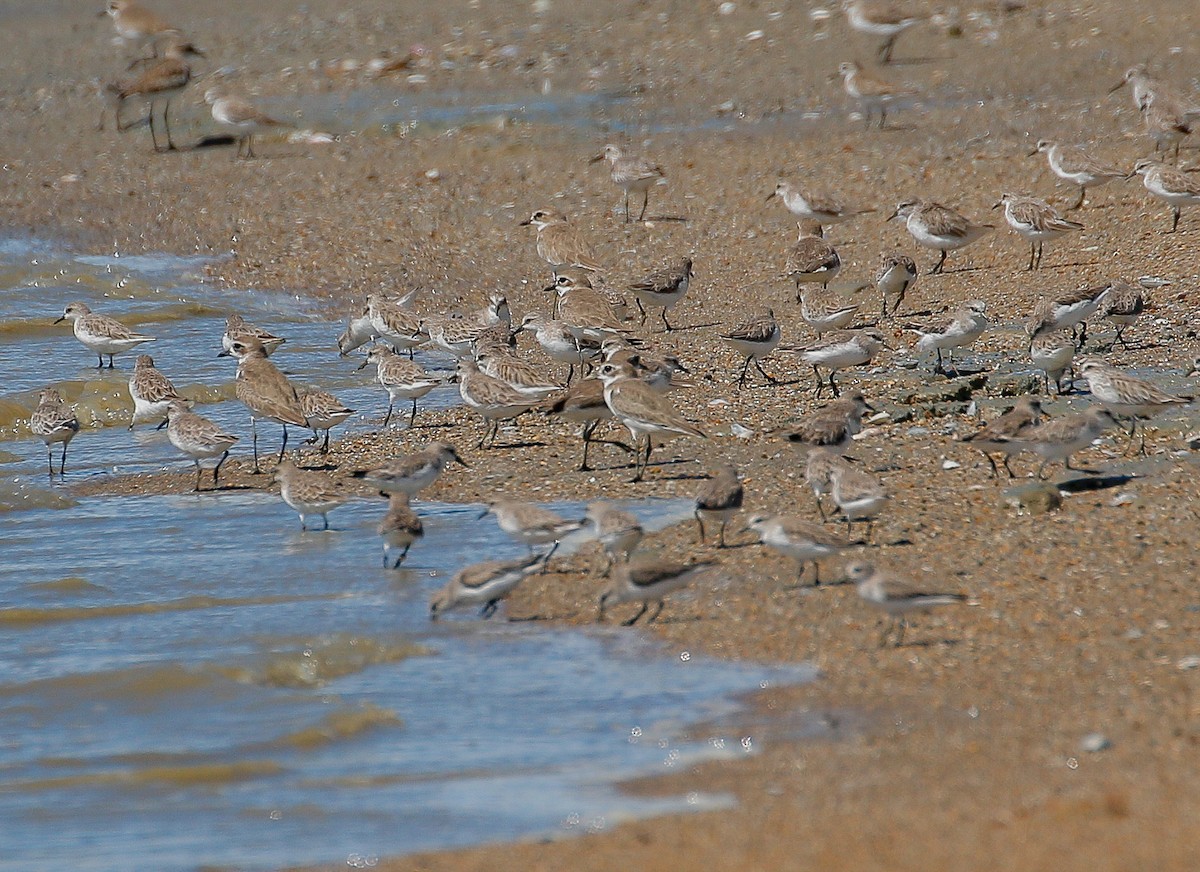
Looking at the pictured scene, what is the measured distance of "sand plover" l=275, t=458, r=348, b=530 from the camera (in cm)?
940

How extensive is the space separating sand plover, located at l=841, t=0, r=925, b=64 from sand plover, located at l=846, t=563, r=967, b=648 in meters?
16.9

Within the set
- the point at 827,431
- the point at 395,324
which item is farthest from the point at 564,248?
the point at 827,431

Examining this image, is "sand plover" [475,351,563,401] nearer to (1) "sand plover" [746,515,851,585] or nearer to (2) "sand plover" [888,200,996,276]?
(1) "sand plover" [746,515,851,585]

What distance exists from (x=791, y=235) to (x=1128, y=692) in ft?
32.5

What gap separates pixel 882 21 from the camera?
2258cm

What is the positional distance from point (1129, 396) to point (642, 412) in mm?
2792

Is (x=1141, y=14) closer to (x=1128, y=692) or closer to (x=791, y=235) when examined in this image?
(x=791, y=235)

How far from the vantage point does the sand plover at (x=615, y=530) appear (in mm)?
8008

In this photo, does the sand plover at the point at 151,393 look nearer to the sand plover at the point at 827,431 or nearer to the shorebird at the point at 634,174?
the sand plover at the point at 827,431

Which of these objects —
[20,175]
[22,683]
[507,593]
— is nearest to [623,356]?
[507,593]

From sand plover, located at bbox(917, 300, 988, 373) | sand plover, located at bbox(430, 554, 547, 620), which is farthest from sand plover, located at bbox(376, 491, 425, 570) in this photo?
sand plover, located at bbox(917, 300, 988, 373)

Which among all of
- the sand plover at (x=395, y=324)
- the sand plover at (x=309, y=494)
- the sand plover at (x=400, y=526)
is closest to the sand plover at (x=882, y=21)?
the sand plover at (x=395, y=324)

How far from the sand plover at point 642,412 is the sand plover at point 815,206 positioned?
5600mm

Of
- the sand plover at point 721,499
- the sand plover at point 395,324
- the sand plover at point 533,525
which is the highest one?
the sand plover at point 721,499
